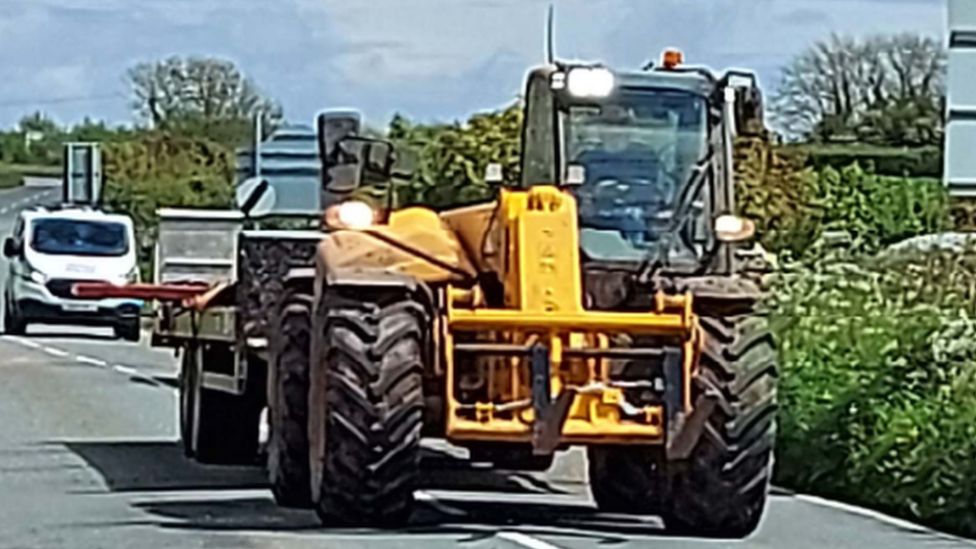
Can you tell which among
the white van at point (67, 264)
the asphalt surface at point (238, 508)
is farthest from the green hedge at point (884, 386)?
the white van at point (67, 264)

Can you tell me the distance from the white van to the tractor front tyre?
22.6 metres

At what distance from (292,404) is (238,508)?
90 centimetres

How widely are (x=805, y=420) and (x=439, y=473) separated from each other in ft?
10.1

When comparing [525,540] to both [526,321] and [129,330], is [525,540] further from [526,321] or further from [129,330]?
[129,330]

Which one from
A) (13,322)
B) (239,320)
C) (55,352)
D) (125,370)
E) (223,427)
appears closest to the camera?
(239,320)

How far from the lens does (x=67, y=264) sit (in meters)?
37.9

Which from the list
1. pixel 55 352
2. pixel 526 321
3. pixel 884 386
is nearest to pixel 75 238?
pixel 55 352

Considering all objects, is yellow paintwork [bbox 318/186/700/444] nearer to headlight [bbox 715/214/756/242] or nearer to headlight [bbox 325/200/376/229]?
headlight [bbox 325/200/376/229]

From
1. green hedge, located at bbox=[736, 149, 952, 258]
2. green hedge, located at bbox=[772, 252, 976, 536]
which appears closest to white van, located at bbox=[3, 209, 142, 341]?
green hedge, located at bbox=[736, 149, 952, 258]

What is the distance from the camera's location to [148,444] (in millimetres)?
21688

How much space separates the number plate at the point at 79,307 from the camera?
3853 centimetres

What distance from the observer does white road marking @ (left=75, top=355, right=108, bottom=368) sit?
31947mm

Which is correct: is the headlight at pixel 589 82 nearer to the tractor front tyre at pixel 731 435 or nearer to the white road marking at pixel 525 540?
the tractor front tyre at pixel 731 435

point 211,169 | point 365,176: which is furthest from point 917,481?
point 211,169
